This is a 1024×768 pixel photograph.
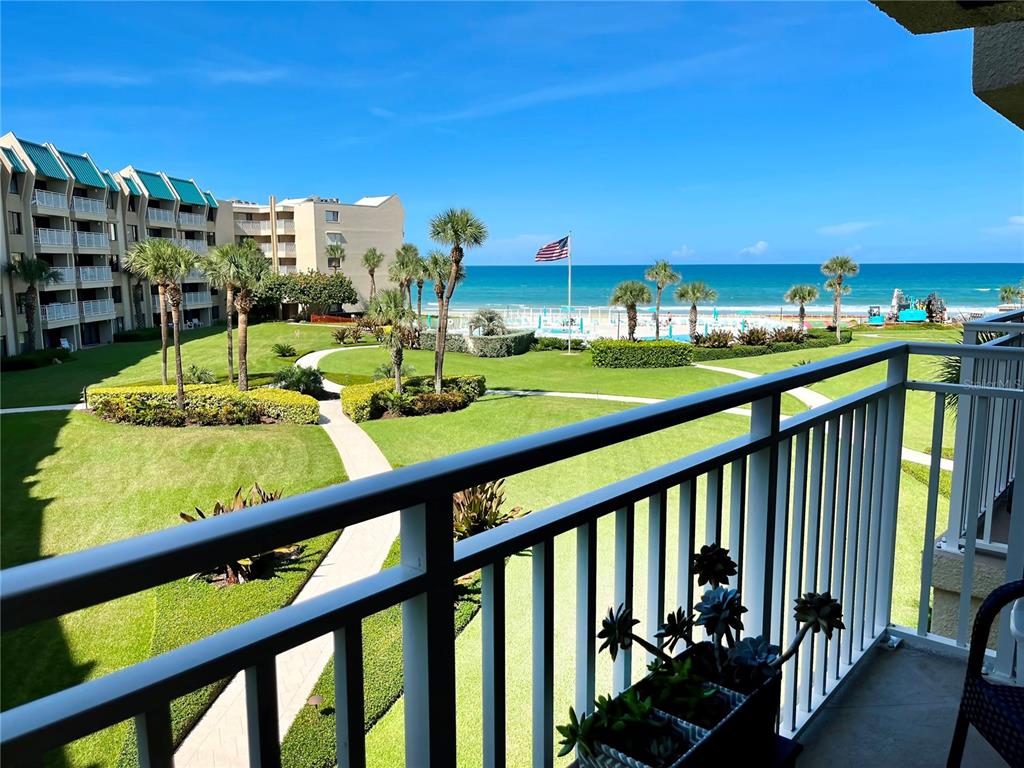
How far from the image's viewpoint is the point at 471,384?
2584 centimetres

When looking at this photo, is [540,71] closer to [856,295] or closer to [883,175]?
[883,175]

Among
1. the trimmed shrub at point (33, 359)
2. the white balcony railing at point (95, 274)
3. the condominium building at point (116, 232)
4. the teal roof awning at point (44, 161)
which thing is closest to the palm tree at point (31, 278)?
the condominium building at point (116, 232)

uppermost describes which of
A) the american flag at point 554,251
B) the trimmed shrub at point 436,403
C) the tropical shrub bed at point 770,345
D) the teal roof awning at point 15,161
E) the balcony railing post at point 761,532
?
the teal roof awning at point 15,161

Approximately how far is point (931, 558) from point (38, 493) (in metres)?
20.7

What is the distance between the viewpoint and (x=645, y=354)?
104ft

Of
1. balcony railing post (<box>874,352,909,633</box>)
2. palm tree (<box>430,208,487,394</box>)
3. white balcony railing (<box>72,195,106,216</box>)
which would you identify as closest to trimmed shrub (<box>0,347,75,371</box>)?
white balcony railing (<box>72,195,106,216</box>)

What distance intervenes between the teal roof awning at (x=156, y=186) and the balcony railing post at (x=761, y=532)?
165ft

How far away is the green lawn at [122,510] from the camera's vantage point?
381 inches

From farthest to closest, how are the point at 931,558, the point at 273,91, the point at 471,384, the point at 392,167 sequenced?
1. the point at 392,167
2. the point at 273,91
3. the point at 471,384
4. the point at 931,558

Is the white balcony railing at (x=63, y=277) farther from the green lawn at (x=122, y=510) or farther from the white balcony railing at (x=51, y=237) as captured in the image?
the green lawn at (x=122, y=510)

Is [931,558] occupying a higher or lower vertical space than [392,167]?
lower

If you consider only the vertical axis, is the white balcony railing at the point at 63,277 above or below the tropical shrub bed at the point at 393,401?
above

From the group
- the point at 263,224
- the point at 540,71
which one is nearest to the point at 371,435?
the point at 263,224

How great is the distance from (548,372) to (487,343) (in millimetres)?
5740
